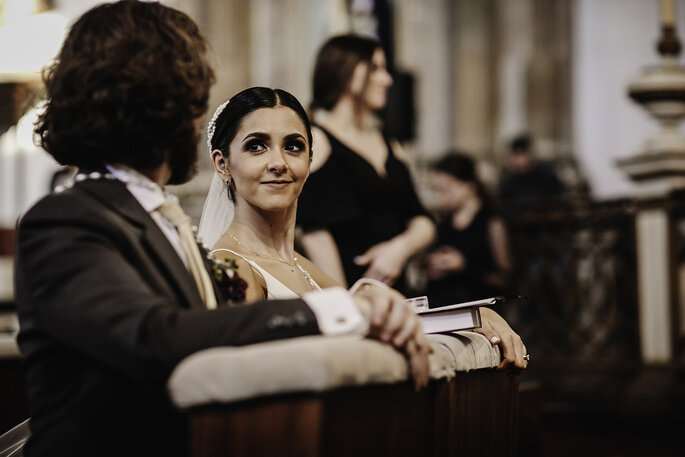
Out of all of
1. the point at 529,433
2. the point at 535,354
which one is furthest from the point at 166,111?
the point at 535,354

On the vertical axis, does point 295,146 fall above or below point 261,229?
above

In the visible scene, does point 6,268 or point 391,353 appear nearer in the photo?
point 391,353

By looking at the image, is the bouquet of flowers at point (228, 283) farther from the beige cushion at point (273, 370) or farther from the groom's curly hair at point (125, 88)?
the beige cushion at point (273, 370)

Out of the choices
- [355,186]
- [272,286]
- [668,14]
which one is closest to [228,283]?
[272,286]

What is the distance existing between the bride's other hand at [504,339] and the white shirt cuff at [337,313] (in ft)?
1.42

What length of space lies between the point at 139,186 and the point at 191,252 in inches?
5.4

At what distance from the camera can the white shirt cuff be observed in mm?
1215

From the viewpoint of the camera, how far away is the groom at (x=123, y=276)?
3.87 feet

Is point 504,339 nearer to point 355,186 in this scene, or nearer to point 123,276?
point 123,276

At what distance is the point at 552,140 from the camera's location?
397 inches

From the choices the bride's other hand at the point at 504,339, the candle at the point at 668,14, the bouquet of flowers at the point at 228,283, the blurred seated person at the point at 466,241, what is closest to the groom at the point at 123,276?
the bouquet of flowers at the point at 228,283

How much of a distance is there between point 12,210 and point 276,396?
44.2ft

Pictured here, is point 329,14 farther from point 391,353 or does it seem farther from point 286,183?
point 391,353

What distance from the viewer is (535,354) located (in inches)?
238
